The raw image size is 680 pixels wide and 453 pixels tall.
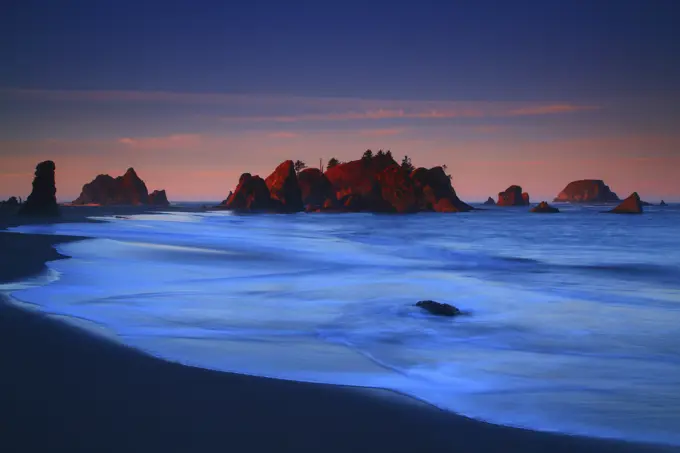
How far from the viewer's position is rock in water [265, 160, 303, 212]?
128m

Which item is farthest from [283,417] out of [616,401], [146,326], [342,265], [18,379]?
[342,265]

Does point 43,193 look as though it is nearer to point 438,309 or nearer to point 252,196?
point 438,309

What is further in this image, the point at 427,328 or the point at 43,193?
the point at 43,193

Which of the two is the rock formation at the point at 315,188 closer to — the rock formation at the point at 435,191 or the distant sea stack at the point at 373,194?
the distant sea stack at the point at 373,194

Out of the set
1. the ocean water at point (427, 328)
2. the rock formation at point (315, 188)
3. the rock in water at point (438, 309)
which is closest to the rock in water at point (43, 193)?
the ocean water at point (427, 328)

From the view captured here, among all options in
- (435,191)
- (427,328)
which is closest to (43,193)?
(427,328)

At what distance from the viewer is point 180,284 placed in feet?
50.7

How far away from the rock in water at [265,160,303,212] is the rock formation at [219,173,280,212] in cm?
171

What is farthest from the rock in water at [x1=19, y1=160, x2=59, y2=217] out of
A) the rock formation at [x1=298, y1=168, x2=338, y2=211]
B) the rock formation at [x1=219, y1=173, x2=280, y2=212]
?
the rock formation at [x1=298, y1=168, x2=338, y2=211]

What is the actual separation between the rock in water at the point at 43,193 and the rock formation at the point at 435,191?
88063mm

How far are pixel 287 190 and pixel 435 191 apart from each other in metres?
38.3

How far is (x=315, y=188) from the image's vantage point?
158m

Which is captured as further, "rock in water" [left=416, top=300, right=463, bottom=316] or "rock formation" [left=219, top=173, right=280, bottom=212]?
"rock formation" [left=219, top=173, right=280, bottom=212]

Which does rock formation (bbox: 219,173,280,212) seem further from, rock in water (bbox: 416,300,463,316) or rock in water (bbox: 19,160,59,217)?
rock in water (bbox: 416,300,463,316)
